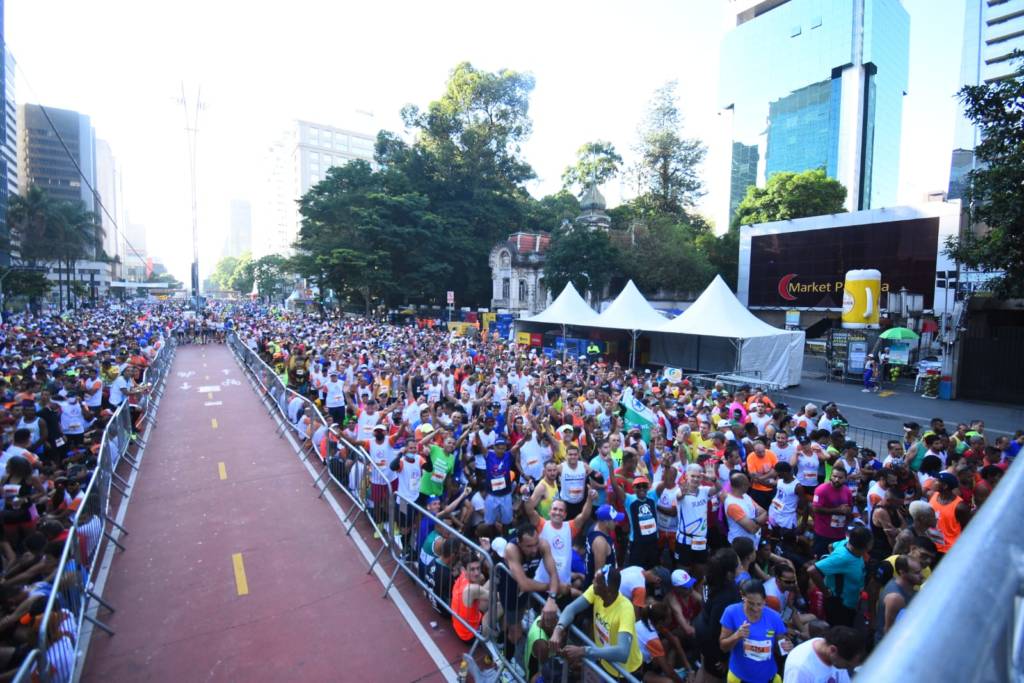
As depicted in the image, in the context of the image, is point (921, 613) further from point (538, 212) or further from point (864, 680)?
point (538, 212)

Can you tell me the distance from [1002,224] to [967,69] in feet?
311

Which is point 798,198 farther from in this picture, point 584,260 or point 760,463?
point 760,463

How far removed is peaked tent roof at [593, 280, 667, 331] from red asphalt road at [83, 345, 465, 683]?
1441 cm

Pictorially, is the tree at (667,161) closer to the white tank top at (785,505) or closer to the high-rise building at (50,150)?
the white tank top at (785,505)

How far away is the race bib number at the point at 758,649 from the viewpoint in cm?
432

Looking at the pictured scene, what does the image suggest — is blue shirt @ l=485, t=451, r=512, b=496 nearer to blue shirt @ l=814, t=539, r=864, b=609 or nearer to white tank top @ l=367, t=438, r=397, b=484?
white tank top @ l=367, t=438, r=397, b=484

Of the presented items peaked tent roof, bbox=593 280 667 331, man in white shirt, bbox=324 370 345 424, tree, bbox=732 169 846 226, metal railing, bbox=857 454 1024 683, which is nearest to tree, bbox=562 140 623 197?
tree, bbox=732 169 846 226

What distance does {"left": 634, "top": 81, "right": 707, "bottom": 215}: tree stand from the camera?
56562 millimetres

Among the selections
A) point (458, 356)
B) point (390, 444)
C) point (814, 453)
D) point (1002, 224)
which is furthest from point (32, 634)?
point (1002, 224)

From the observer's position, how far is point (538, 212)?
183 feet

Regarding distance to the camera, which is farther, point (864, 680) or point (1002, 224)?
point (1002, 224)

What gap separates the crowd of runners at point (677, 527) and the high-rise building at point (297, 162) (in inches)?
5534

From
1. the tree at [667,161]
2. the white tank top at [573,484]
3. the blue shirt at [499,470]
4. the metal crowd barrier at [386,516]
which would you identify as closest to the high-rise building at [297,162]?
the tree at [667,161]

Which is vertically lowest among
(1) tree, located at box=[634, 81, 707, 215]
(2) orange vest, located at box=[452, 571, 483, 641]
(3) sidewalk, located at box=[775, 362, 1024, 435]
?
(2) orange vest, located at box=[452, 571, 483, 641]
